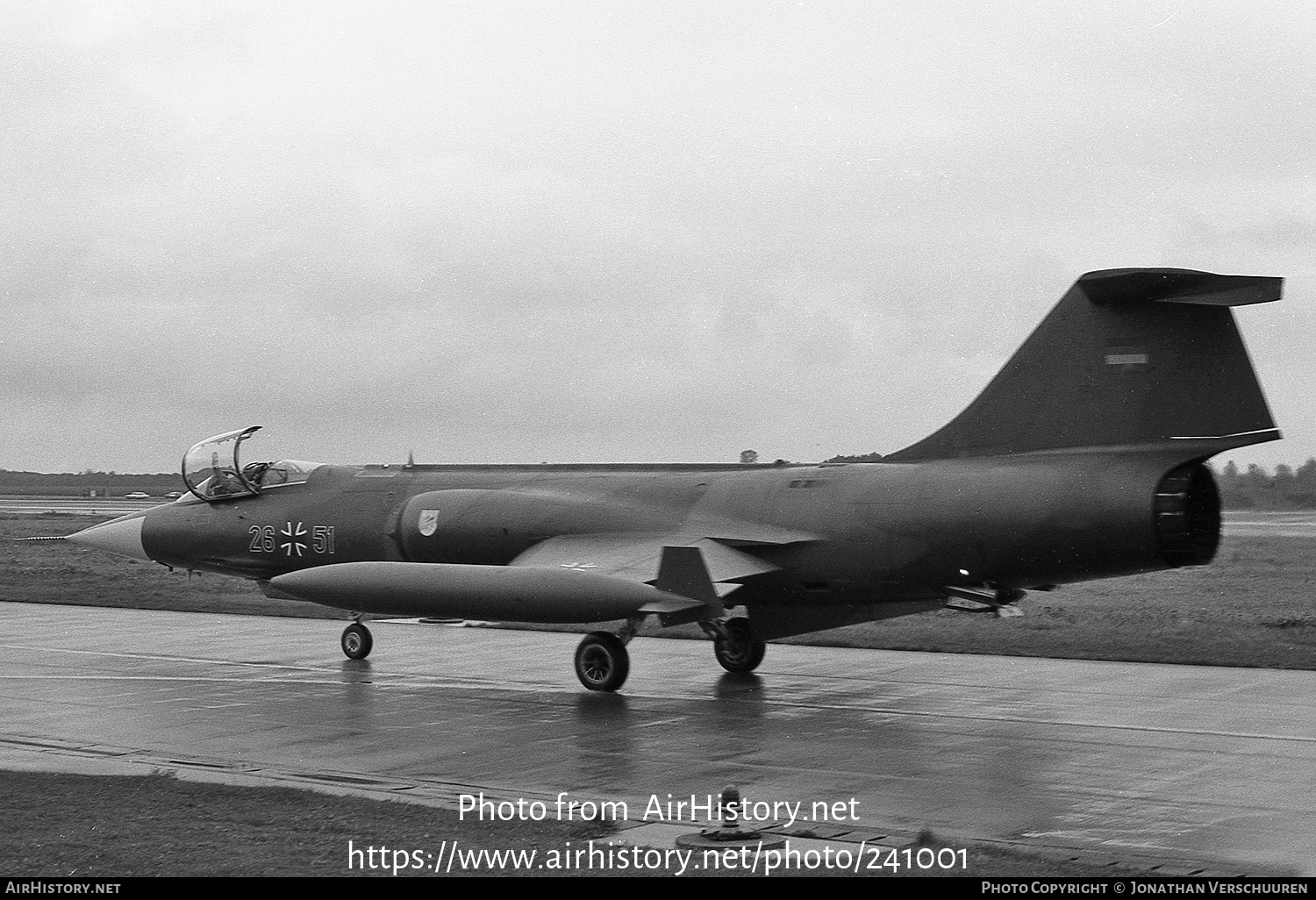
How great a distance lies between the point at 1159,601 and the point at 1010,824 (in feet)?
54.8

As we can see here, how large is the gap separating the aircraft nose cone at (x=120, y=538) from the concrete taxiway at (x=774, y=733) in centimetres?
186

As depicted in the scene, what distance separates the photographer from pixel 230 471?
20.7m

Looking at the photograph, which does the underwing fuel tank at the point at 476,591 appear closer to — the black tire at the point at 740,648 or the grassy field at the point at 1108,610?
the black tire at the point at 740,648

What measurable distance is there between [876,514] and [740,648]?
3156mm

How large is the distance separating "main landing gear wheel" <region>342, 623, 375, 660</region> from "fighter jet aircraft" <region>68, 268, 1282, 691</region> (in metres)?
0.04

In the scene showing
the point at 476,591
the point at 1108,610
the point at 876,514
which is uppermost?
the point at 876,514

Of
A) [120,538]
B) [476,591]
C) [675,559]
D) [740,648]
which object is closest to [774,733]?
[675,559]

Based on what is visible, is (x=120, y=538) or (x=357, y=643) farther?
(x=120, y=538)

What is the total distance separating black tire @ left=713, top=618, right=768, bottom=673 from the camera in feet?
56.0

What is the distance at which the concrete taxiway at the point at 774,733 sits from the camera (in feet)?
31.1

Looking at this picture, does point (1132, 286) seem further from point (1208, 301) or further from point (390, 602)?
point (390, 602)

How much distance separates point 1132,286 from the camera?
1295cm

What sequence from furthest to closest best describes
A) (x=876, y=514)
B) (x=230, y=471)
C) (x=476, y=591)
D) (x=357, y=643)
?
(x=230, y=471)
(x=357, y=643)
(x=876, y=514)
(x=476, y=591)

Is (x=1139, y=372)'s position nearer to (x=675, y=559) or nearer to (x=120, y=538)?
(x=675, y=559)
